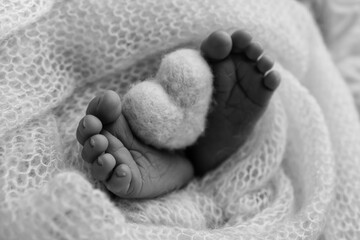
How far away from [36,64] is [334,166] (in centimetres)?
48

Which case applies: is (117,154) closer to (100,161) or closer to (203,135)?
(100,161)

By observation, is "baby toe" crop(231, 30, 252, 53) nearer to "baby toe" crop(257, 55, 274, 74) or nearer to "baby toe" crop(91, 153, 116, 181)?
"baby toe" crop(257, 55, 274, 74)

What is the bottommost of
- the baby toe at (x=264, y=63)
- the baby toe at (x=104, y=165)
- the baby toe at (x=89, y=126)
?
the baby toe at (x=264, y=63)

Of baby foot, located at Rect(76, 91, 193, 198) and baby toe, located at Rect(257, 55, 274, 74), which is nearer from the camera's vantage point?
baby foot, located at Rect(76, 91, 193, 198)

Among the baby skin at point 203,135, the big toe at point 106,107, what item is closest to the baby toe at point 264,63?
the baby skin at point 203,135

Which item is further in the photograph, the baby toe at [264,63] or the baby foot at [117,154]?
the baby toe at [264,63]

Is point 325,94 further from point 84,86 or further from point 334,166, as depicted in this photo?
point 84,86

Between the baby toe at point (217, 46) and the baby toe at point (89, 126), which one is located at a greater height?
the baby toe at point (89, 126)

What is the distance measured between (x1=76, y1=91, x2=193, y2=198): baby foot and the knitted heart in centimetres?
2

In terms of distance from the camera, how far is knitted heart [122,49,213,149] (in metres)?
0.60

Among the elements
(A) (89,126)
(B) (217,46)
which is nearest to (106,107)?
(A) (89,126)

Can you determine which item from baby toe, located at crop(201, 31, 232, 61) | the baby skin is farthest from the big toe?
baby toe, located at crop(201, 31, 232, 61)

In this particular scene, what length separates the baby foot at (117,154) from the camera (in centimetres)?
54

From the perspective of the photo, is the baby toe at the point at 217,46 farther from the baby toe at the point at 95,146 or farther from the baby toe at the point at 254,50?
the baby toe at the point at 95,146
